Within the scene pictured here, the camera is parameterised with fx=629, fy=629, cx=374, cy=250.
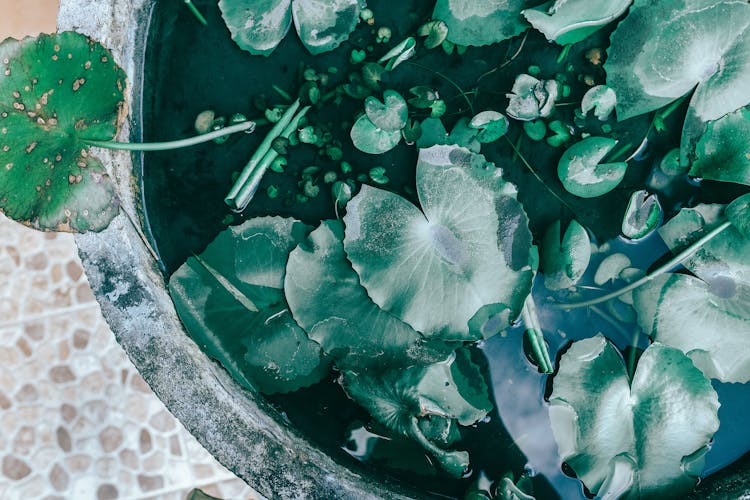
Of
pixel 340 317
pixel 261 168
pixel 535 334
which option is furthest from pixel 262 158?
pixel 535 334

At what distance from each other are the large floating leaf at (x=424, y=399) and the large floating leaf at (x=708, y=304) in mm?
452

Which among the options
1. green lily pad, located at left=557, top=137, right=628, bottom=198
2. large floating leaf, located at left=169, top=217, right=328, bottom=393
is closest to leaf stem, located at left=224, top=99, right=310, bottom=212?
large floating leaf, located at left=169, top=217, right=328, bottom=393

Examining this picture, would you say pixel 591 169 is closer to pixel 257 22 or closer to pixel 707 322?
pixel 707 322

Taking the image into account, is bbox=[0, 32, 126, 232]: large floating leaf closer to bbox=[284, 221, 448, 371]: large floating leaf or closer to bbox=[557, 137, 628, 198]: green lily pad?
bbox=[284, 221, 448, 371]: large floating leaf

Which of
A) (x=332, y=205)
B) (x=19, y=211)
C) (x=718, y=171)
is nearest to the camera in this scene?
(x=19, y=211)

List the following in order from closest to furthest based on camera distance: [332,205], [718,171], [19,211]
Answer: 1. [19,211]
2. [718,171]
3. [332,205]

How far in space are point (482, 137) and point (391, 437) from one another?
2.47 ft

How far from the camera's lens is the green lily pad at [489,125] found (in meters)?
1.49

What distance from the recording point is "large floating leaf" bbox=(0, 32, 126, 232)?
51.7 inches

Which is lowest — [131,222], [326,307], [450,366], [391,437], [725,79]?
[391,437]

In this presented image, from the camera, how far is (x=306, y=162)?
1.58m

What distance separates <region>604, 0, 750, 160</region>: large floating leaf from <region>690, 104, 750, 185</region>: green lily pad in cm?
5

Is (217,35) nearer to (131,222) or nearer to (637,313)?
(131,222)

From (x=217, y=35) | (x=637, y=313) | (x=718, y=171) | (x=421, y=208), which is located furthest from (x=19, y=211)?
(x=718, y=171)
